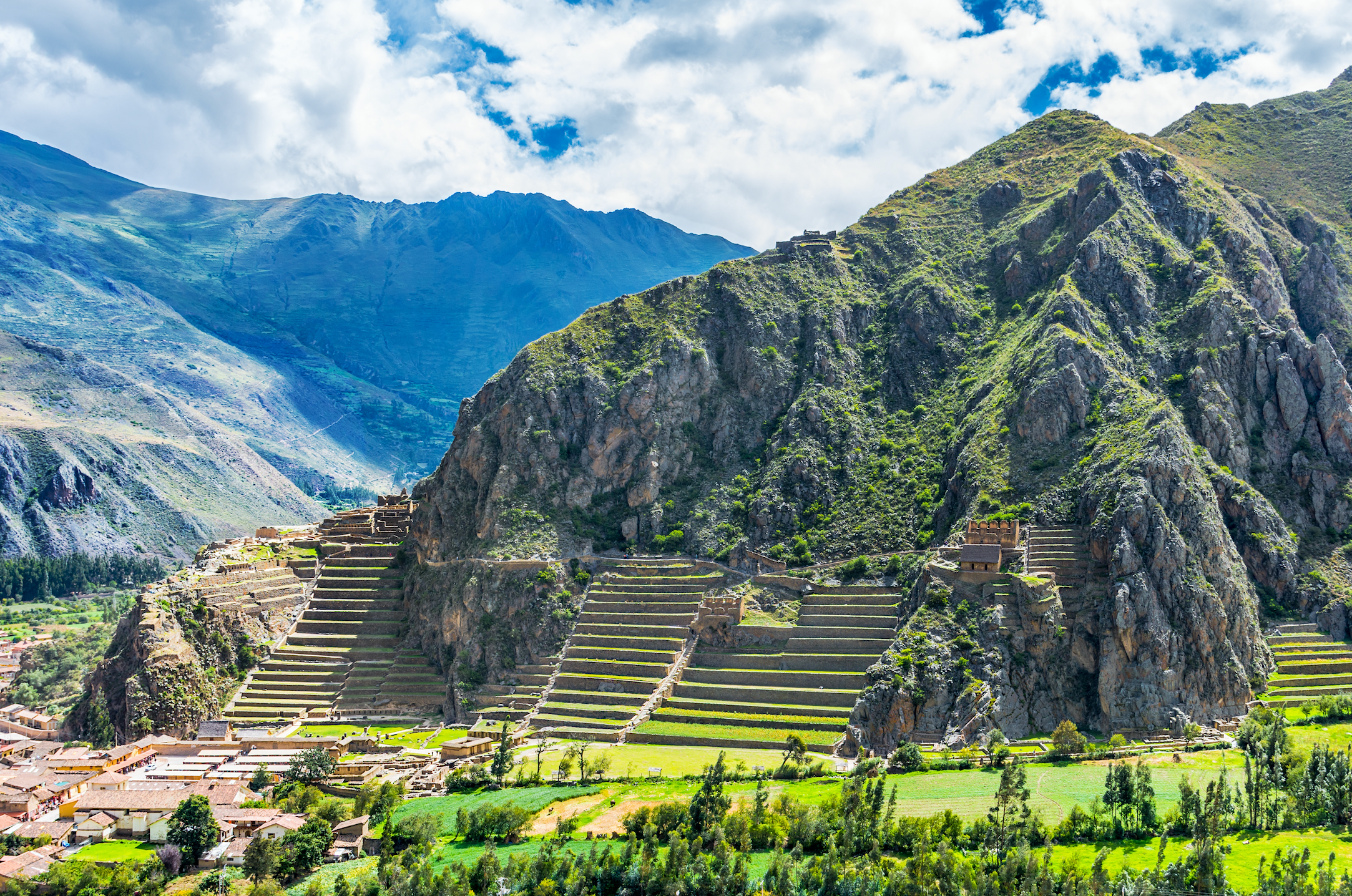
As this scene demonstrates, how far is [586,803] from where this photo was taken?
262ft

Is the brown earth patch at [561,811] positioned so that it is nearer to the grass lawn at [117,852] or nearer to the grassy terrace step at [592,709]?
the grassy terrace step at [592,709]

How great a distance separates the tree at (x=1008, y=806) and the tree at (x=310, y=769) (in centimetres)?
5360

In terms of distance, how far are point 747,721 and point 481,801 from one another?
24.4 metres

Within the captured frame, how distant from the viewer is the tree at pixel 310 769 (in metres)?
92.0

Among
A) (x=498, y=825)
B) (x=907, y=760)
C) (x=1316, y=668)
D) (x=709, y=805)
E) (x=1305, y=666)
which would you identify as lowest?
(x=498, y=825)

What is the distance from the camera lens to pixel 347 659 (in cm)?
12556

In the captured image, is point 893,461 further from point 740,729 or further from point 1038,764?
point 1038,764

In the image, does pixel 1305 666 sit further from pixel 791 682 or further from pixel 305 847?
pixel 305 847

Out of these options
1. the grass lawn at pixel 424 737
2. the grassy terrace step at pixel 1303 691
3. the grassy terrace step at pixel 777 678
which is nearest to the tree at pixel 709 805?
the grassy terrace step at pixel 777 678

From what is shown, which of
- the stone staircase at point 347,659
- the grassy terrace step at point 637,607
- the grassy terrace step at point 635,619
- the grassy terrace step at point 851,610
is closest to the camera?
the grassy terrace step at point 851,610

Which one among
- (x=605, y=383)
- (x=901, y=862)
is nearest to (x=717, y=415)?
(x=605, y=383)

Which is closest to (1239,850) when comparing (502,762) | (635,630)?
(502,762)

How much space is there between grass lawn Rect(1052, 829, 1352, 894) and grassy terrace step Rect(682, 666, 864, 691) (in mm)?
36329

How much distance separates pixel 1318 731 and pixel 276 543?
381 feet
